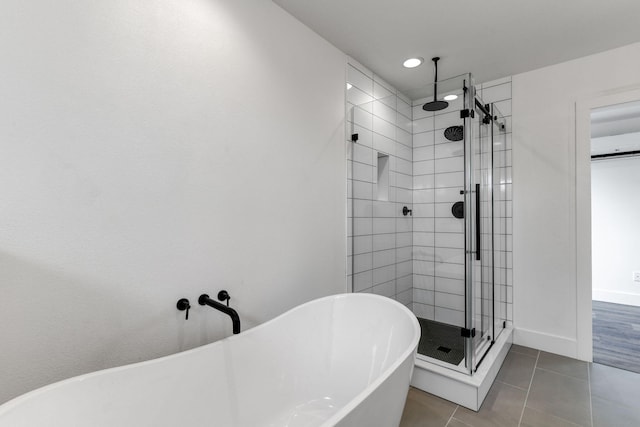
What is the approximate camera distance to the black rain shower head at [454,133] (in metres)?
2.12

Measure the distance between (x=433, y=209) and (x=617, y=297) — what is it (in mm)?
3802

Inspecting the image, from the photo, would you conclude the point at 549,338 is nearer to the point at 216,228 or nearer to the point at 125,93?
the point at 216,228

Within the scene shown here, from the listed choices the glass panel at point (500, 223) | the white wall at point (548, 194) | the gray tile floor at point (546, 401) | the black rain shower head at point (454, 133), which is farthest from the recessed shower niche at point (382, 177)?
the gray tile floor at point (546, 401)

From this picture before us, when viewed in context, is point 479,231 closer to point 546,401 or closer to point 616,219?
point 546,401

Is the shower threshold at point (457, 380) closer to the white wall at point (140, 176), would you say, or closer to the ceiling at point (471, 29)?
the white wall at point (140, 176)

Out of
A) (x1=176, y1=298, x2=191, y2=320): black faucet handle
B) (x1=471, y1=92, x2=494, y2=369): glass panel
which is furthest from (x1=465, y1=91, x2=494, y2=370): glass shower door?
(x1=176, y1=298, x2=191, y2=320): black faucet handle

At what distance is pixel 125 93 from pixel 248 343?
122 cm

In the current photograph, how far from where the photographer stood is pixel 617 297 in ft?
13.3

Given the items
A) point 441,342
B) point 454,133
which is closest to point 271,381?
point 441,342

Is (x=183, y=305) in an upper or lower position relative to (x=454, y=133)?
lower

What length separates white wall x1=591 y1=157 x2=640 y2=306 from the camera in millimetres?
3977

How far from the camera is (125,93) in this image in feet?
3.95

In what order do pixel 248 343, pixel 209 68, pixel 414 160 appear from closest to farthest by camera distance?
1. pixel 248 343
2. pixel 209 68
3. pixel 414 160

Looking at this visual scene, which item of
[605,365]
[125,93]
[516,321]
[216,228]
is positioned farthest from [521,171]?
[125,93]
